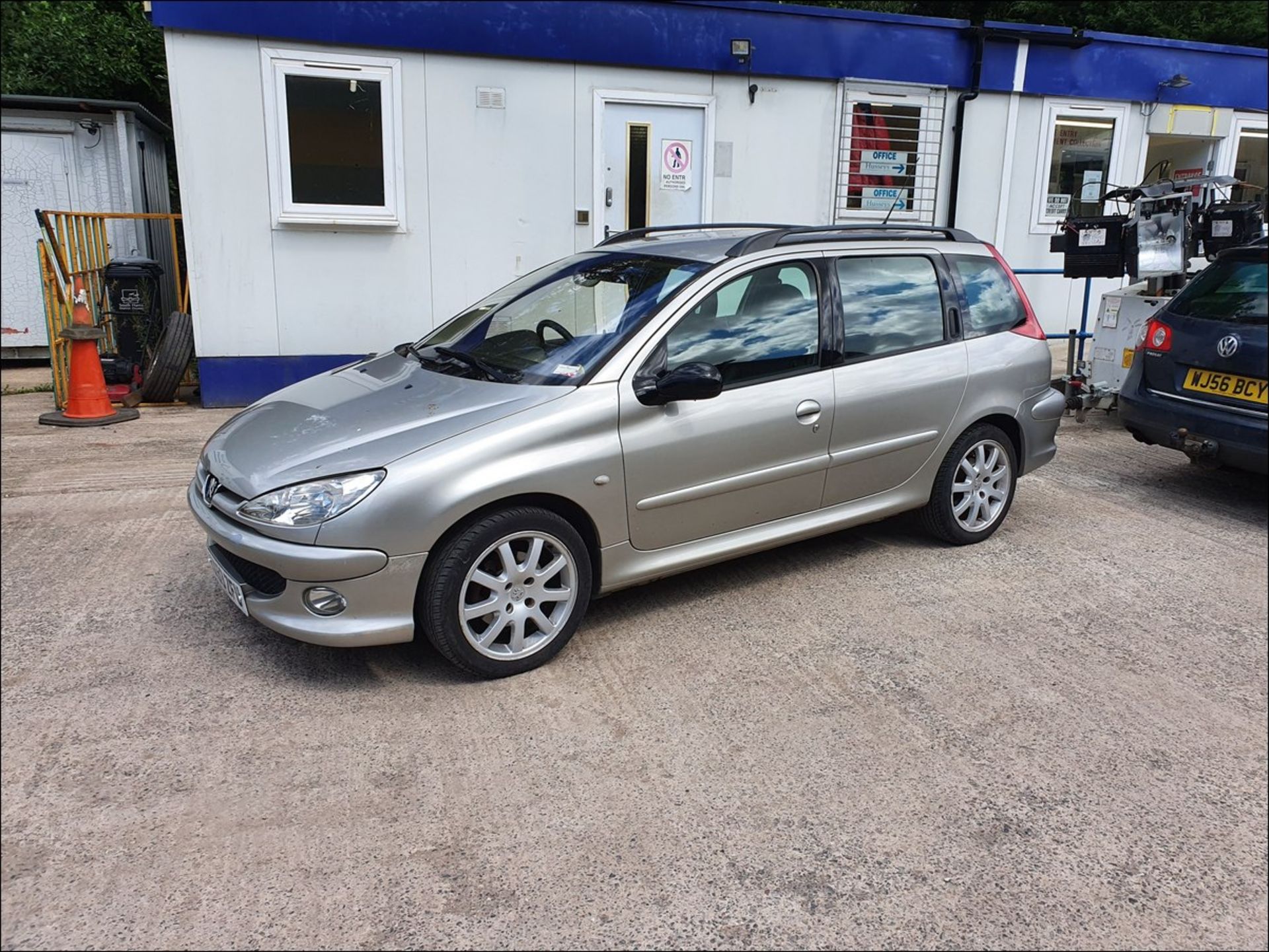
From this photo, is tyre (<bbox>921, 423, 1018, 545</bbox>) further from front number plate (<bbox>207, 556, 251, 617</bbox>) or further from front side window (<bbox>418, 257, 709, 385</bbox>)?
front number plate (<bbox>207, 556, 251, 617</bbox>)

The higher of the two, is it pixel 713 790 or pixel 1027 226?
pixel 1027 226

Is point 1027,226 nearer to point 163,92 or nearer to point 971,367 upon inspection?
point 971,367

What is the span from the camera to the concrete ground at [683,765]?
2.44m

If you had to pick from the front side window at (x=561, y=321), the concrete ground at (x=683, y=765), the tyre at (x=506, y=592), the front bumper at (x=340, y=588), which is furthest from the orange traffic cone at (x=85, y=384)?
the tyre at (x=506, y=592)

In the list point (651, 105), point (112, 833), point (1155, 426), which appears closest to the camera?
point (112, 833)

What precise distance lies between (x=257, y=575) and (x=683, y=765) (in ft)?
5.48

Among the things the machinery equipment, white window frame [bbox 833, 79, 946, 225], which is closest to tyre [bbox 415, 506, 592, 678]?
the machinery equipment

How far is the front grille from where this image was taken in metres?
3.42

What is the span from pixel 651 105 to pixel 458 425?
242 inches

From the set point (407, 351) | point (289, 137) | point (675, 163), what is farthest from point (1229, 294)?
point (289, 137)

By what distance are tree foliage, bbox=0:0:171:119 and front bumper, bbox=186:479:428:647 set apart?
13.7 metres

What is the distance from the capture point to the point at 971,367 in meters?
4.83

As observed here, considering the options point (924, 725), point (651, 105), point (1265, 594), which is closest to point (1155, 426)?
point (1265, 594)

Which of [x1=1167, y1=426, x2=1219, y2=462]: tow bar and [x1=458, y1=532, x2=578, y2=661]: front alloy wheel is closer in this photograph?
[x1=458, y1=532, x2=578, y2=661]: front alloy wheel
